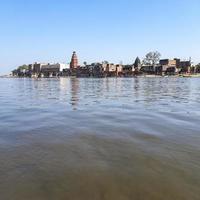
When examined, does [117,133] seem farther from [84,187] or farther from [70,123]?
[84,187]

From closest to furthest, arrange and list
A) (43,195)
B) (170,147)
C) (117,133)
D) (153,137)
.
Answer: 1. (43,195)
2. (170,147)
3. (153,137)
4. (117,133)

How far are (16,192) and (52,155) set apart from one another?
217cm

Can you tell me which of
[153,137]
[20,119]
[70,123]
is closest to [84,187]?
[153,137]

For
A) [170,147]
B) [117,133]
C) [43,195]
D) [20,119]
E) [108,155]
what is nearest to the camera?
[43,195]

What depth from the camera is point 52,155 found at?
280 inches

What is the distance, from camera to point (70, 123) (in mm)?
11789

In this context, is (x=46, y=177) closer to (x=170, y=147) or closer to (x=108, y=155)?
(x=108, y=155)

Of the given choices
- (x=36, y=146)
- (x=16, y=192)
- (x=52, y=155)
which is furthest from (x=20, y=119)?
(x=16, y=192)

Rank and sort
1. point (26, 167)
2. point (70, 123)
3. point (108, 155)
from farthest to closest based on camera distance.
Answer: point (70, 123) → point (108, 155) → point (26, 167)

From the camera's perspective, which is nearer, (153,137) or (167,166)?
(167,166)

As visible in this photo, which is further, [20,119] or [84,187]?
[20,119]

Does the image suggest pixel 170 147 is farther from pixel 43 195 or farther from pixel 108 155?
pixel 43 195

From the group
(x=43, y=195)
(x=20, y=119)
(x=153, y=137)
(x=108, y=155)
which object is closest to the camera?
(x=43, y=195)

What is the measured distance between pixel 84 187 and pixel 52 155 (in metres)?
2.12
